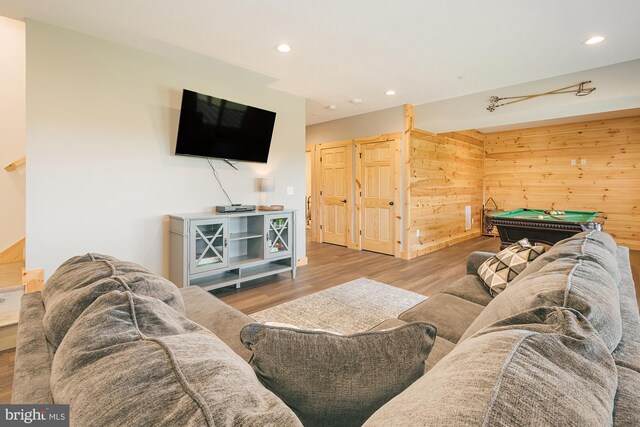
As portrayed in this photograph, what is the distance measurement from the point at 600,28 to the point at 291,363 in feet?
12.1

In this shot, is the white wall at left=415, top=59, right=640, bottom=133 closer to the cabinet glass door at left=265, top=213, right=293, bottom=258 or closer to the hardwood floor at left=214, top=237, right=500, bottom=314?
the hardwood floor at left=214, top=237, right=500, bottom=314

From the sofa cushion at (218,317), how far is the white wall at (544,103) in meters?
4.35

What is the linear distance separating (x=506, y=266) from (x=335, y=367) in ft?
5.86

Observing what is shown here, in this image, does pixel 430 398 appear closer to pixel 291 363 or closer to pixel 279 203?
pixel 291 363

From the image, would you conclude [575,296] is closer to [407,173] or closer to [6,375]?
[6,375]

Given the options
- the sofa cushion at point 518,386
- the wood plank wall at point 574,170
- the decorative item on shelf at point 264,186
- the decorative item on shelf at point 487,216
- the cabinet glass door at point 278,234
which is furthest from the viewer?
the decorative item on shelf at point 487,216

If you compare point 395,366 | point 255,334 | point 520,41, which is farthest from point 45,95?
point 520,41

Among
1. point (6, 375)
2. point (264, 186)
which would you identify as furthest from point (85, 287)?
point (264, 186)

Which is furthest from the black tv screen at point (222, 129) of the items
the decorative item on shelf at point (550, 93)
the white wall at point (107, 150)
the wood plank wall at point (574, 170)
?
the wood plank wall at point (574, 170)

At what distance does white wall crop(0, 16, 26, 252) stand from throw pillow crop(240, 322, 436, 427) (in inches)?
148

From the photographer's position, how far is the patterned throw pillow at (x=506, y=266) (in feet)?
6.41

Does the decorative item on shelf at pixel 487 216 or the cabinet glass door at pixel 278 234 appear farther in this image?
the decorative item on shelf at pixel 487 216

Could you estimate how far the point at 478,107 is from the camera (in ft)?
14.4

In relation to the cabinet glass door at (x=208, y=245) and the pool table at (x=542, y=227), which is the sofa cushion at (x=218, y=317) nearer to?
the cabinet glass door at (x=208, y=245)
